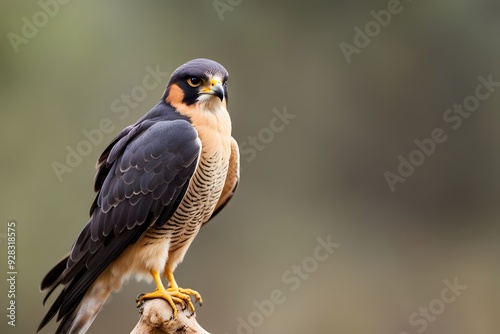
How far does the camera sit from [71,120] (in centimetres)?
522

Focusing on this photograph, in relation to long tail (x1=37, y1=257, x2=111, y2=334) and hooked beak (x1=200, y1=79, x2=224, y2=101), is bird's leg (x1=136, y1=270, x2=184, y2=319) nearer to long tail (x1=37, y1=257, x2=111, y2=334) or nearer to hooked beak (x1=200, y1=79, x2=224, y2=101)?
long tail (x1=37, y1=257, x2=111, y2=334)

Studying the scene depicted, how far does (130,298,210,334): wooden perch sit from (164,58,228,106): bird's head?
823 mm

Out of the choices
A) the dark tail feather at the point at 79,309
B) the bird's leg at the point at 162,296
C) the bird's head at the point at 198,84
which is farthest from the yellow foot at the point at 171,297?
the bird's head at the point at 198,84

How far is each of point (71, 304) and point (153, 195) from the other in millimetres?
524

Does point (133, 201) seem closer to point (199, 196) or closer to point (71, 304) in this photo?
point (199, 196)

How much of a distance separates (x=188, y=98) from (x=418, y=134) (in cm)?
373

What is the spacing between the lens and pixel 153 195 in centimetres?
279

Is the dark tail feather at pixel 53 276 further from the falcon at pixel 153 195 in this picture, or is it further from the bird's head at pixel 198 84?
the bird's head at pixel 198 84

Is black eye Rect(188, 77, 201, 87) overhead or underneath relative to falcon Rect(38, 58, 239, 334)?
overhead

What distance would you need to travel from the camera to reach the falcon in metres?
2.75

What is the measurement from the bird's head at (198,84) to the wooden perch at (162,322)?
82 centimetres

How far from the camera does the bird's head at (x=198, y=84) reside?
2719mm

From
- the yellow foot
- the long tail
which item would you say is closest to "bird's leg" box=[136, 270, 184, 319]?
the yellow foot

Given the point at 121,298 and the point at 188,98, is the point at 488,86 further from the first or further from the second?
the point at 188,98
